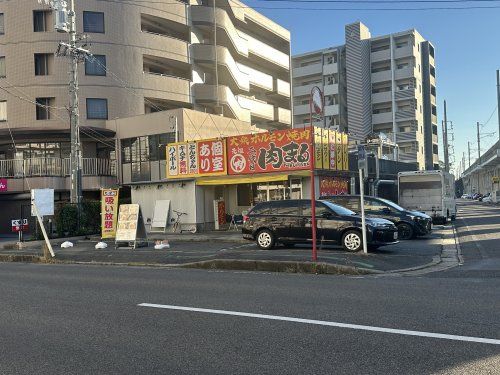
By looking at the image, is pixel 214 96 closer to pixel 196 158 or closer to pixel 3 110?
pixel 196 158

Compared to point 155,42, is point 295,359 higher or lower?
lower

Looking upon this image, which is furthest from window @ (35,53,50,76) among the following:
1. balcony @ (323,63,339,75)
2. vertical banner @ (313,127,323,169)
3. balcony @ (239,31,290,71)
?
balcony @ (323,63,339,75)

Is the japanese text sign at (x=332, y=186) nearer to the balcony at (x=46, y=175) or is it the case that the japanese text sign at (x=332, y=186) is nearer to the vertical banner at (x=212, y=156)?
the vertical banner at (x=212, y=156)

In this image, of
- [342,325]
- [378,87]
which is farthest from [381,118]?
[342,325]

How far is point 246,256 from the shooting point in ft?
45.1

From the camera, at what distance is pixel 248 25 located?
46656 millimetres

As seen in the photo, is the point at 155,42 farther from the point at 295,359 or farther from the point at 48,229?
the point at 295,359

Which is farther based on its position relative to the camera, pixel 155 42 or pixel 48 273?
pixel 155 42

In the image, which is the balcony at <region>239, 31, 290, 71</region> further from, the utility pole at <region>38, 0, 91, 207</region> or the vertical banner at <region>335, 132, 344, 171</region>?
the vertical banner at <region>335, 132, 344, 171</region>

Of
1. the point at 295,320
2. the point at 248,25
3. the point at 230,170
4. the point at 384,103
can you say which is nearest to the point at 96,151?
the point at 230,170

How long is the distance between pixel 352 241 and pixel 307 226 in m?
1.65

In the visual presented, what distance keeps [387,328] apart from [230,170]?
1723 cm

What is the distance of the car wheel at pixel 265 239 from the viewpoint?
16.1 m

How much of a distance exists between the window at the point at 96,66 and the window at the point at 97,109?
5.99 ft
